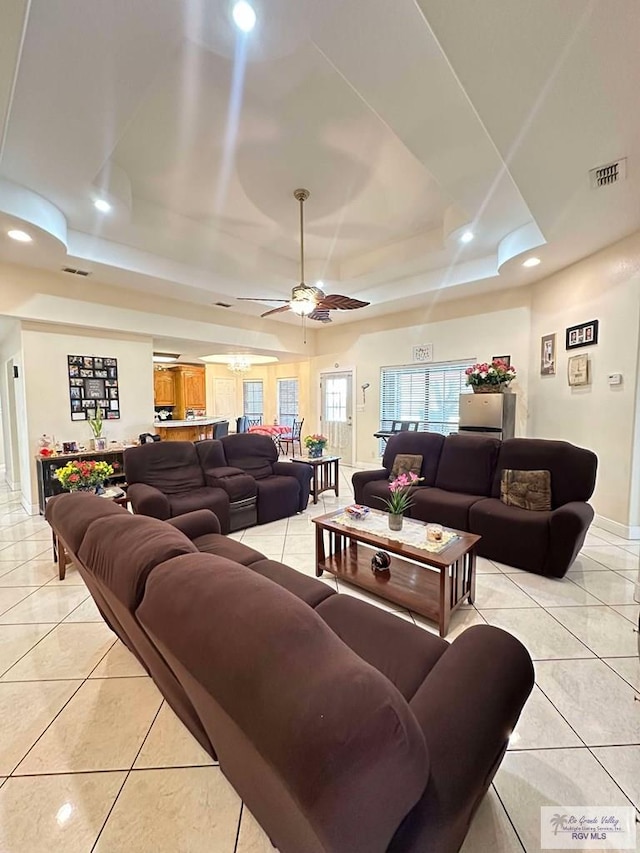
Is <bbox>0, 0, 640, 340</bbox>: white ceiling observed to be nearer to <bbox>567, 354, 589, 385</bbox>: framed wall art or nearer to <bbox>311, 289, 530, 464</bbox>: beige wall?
<bbox>311, 289, 530, 464</bbox>: beige wall

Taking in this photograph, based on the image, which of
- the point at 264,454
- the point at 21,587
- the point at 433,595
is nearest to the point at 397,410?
the point at 264,454

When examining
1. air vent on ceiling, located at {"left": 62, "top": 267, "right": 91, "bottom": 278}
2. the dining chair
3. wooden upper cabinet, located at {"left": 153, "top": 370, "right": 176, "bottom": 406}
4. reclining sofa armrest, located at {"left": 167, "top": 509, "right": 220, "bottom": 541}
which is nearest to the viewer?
reclining sofa armrest, located at {"left": 167, "top": 509, "right": 220, "bottom": 541}

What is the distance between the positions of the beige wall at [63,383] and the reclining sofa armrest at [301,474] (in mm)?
2380

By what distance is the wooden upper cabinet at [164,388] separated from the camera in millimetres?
9094

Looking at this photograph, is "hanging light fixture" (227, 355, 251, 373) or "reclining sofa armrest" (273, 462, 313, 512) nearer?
"reclining sofa armrest" (273, 462, 313, 512)

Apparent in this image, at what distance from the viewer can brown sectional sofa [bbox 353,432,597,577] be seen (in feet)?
8.73

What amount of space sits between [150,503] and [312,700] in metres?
2.85

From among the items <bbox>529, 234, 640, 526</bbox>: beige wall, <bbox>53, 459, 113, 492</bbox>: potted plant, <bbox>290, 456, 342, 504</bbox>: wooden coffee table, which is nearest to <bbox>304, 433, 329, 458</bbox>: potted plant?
<bbox>290, 456, 342, 504</bbox>: wooden coffee table

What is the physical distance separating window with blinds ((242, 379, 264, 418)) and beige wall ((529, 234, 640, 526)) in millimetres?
7647

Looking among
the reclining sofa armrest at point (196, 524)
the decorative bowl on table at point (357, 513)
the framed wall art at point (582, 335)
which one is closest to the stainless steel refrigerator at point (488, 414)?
the framed wall art at point (582, 335)

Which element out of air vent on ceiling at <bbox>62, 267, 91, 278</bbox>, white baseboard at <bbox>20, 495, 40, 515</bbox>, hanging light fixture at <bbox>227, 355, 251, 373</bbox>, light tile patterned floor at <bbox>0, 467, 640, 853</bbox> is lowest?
light tile patterned floor at <bbox>0, 467, 640, 853</bbox>

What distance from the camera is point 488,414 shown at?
470cm

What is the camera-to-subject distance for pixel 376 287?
5.58 metres

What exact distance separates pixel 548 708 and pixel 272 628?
171 cm
